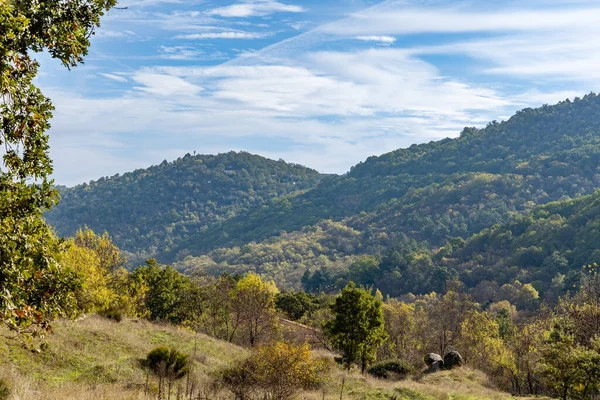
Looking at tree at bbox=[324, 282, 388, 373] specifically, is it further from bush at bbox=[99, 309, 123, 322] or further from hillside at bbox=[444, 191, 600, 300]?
hillside at bbox=[444, 191, 600, 300]

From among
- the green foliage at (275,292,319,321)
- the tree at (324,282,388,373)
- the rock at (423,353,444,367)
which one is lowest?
the green foliage at (275,292,319,321)

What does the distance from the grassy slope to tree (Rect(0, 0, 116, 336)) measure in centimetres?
337

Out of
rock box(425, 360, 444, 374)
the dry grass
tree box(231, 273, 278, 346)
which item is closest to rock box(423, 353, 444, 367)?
rock box(425, 360, 444, 374)

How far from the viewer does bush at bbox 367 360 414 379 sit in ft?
132

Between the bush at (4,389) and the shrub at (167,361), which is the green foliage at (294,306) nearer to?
the shrub at (167,361)

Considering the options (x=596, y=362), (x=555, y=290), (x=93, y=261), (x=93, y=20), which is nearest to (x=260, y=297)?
(x=93, y=261)

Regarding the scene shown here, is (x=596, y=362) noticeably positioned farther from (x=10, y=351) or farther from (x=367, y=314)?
(x=10, y=351)

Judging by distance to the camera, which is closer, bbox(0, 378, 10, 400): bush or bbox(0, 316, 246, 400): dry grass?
bbox(0, 378, 10, 400): bush

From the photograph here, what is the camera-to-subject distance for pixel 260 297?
2094 inches

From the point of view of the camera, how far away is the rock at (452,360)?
42.2m

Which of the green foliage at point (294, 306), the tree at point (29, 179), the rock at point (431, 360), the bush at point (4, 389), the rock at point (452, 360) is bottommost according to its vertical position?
the green foliage at point (294, 306)

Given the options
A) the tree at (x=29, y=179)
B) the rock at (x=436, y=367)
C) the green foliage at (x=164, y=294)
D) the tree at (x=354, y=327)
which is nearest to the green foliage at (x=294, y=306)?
the green foliage at (x=164, y=294)

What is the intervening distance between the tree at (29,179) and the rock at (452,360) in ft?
130

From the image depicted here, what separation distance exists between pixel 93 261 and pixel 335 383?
24.4 m
